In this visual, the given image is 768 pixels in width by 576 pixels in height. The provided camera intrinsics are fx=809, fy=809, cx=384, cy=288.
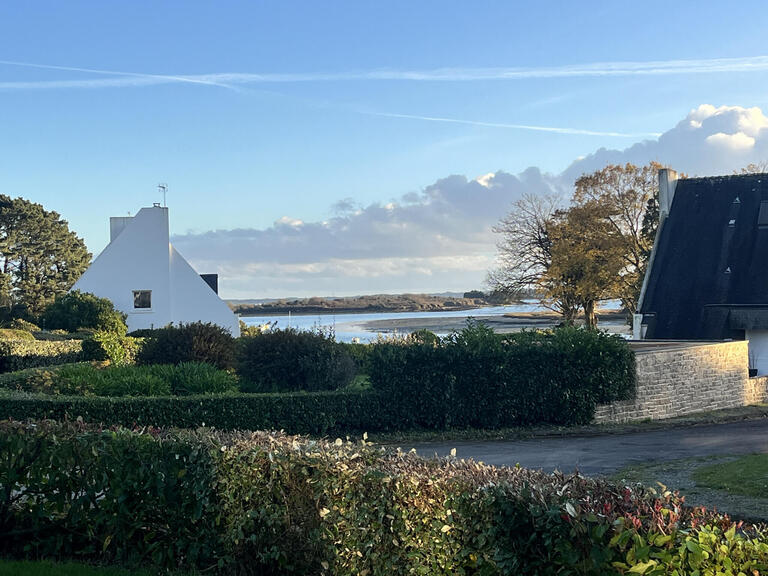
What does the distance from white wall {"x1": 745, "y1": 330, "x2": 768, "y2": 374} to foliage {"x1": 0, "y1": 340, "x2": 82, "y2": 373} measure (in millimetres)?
22528

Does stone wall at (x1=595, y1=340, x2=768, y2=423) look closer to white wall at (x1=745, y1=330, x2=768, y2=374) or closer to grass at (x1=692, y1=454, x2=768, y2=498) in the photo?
white wall at (x1=745, y1=330, x2=768, y2=374)

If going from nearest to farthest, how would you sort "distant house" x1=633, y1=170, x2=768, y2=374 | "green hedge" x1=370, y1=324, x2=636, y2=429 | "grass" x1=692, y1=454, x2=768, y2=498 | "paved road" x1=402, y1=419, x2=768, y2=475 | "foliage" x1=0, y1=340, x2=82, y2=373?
"grass" x1=692, y1=454, x2=768, y2=498 → "paved road" x1=402, y1=419, x2=768, y2=475 → "green hedge" x1=370, y1=324, x2=636, y2=429 → "foliage" x1=0, y1=340, x2=82, y2=373 → "distant house" x1=633, y1=170, x2=768, y2=374

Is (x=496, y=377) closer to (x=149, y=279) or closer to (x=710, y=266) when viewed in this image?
(x=710, y=266)

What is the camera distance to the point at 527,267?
4778 centimetres

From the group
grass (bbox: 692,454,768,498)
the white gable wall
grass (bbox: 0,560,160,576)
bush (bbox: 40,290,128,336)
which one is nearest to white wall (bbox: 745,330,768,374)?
grass (bbox: 692,454,768,498)

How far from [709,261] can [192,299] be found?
25.6m

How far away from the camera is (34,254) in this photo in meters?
64.1

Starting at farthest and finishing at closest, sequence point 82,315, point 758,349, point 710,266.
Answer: point 82,315
point 710,266
point 758,349

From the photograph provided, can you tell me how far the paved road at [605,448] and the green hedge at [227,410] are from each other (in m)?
1.47

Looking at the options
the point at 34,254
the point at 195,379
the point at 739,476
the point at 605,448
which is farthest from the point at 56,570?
the point at 34,254

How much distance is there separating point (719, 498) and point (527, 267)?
37825 mm

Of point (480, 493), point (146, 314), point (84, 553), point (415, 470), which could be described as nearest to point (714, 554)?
point (480, 493)

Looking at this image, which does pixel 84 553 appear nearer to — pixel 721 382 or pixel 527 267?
pixel 721 382

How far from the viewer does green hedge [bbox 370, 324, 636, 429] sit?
55.7ft
